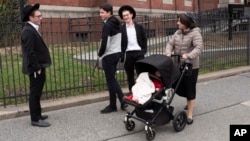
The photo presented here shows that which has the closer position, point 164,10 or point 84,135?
point 84,135

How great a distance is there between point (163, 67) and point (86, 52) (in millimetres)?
3345

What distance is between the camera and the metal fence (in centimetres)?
662

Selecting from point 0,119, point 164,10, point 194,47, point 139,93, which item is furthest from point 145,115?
point 164,10

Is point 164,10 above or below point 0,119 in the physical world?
above

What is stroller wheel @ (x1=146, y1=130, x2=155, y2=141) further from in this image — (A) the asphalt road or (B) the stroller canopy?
(B) the stroller canopy

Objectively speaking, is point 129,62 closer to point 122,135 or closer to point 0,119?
point 122,135

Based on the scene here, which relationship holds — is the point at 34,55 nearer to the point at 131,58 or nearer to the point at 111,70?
the point at 111,70

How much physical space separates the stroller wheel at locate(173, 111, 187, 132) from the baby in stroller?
516 millimetres

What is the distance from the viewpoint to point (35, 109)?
17.2 feet

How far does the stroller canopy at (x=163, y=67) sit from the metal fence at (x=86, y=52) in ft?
7.22

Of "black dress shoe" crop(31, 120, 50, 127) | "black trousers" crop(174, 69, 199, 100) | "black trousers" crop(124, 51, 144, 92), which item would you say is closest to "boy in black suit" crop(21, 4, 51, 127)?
"black dress shoe" crop(31, 120, 50, 127)

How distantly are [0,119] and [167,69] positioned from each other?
2981mm

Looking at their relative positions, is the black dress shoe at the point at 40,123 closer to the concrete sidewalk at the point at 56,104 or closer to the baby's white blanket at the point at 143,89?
the concrete sidewalk at the point at 56,104

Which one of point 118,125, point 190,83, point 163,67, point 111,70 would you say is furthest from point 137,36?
point 118,125
